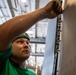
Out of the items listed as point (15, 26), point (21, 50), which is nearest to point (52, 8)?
point (15, 26)

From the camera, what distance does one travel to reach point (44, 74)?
1.40 metres

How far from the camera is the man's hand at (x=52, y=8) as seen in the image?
90 centimetres

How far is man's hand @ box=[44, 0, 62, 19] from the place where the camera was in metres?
0.90

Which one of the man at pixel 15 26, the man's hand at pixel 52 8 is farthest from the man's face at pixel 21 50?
the man's hand at pixel 52 8

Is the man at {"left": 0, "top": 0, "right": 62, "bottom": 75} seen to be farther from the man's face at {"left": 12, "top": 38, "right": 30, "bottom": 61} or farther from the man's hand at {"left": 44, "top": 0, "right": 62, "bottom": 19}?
the man's face at {"left": 12, "top": 38, "right": 30, "bottom": 61}

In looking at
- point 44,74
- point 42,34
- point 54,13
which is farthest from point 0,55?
point 42,34

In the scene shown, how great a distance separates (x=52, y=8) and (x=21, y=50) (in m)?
0.40

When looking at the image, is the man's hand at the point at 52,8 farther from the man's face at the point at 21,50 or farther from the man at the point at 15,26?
the man's face at the point at 21,50

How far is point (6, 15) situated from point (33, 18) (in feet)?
7.24

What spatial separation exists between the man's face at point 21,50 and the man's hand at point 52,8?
0.35 metres

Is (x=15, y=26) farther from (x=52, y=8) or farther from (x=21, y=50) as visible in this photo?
(x=21, y=50)

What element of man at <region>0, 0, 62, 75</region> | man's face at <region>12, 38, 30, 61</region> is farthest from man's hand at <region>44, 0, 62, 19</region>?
man's face at <region>12, 38, 30, 61</region>

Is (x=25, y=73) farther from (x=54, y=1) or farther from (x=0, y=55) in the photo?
(x=54, y=1)

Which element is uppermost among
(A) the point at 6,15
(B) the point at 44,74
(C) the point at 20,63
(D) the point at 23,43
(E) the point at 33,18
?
(A) the point at 6,15
